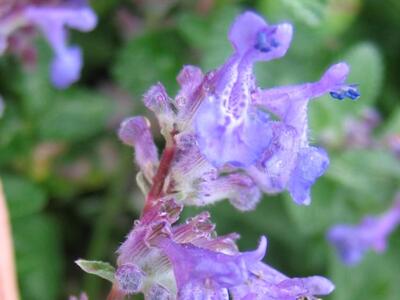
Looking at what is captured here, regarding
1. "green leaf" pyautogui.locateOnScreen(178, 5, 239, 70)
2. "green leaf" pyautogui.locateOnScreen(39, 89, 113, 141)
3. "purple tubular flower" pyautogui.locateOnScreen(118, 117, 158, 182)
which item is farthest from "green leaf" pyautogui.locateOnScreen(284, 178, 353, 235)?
"purple tubular flower" pyautogui.locateOnScreen(118, 117, 158, 182)

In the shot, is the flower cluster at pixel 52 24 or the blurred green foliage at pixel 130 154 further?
the blurred green foliage at pixel 130 154

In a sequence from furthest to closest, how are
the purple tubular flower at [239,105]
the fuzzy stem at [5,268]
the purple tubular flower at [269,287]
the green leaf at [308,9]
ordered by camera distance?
the green leaf at [308,9] → the fuzzy stem at [5,268] → the purple tubular flower at [269,287] → the purple tubular flower at [239,105]

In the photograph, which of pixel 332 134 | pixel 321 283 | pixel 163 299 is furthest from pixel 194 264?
pixel 332 134

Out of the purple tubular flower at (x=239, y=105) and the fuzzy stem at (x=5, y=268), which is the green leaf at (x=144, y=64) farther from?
the purple tubular flower at (x=239, y=105)

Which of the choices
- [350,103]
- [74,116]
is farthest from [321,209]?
[74,116]

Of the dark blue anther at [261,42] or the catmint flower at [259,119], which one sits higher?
the dark blue anther at [261,42]

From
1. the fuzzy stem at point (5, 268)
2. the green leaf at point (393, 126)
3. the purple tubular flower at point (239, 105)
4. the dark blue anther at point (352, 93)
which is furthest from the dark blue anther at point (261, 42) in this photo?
the green leaf at point (393, 126)
